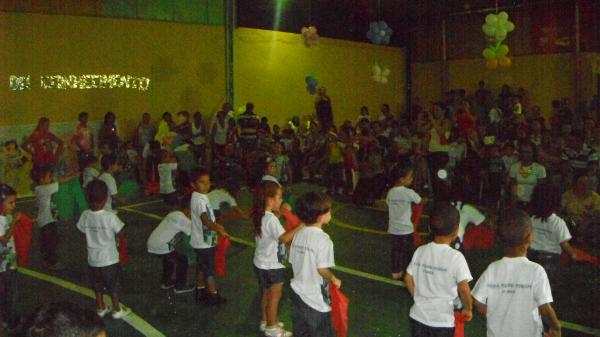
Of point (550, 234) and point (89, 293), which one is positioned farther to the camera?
point (89, 293)

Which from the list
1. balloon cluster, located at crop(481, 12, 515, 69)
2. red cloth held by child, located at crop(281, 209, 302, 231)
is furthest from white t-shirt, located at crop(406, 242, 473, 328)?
balloon cluster, located at crop(481, 12, 515, 69)

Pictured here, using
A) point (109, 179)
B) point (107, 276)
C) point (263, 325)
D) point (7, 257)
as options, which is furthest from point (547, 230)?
point (109, 179)

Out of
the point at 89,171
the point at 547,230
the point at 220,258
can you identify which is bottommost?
the point at 220,258

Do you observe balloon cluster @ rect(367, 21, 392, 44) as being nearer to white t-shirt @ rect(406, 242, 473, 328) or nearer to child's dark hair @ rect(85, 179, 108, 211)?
child's dark hair @ rect(85, 179, 108, 211)

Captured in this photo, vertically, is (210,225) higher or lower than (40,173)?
lower

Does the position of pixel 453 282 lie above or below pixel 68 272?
above

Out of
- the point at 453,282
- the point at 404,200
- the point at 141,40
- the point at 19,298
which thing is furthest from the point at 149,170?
the point at 453,282

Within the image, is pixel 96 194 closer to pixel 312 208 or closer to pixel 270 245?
pixel 270 245

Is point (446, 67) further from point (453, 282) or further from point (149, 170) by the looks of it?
point (453, 282)

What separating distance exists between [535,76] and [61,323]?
2109 centimetres

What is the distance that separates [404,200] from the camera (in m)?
7.72

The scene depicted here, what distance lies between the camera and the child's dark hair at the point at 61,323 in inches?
92.4

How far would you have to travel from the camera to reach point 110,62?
17.1 meters

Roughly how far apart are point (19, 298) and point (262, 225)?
3.51m
